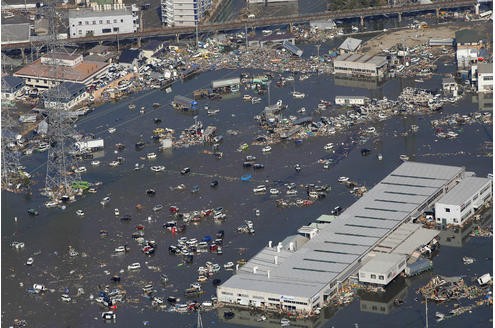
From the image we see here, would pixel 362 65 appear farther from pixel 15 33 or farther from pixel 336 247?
pixel 336 247

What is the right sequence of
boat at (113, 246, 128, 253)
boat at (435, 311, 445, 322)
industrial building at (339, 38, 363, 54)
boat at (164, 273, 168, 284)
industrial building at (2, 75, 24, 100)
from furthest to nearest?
industrial building at (339, 38, 363, 54) < industrial building at (2, 75, 24, 100) < boat at (113, 246, 128, 253) < boat at (164, 273, 168, 284) < boat at (435, 311, 445, 322)

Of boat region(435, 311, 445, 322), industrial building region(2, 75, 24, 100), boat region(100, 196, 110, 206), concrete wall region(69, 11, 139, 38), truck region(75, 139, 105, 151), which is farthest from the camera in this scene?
concrete wall region(69, 11, 139, 38)

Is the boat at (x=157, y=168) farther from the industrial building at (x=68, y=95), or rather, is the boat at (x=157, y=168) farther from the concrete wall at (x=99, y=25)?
the concrete wall at (x=99, y=25)

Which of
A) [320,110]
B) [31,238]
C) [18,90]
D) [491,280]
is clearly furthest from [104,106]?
[491,280]

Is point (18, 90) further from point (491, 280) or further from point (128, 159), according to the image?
point (491, 280)

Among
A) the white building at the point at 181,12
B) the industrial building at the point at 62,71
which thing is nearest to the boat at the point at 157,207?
the industrial building at the point at 62,71

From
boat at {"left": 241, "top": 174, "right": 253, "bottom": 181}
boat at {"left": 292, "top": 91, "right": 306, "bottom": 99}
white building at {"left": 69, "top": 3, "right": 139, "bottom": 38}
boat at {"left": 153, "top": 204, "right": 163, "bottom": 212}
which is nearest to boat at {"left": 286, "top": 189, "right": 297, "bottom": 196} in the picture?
boat at {"left": 241, "top": 174, "right": 253, "bottom": 181}

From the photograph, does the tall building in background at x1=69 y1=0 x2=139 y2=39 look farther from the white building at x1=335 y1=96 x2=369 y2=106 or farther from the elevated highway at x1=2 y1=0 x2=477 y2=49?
the white building at x1=335 y1=96 x2=369 y2=106
